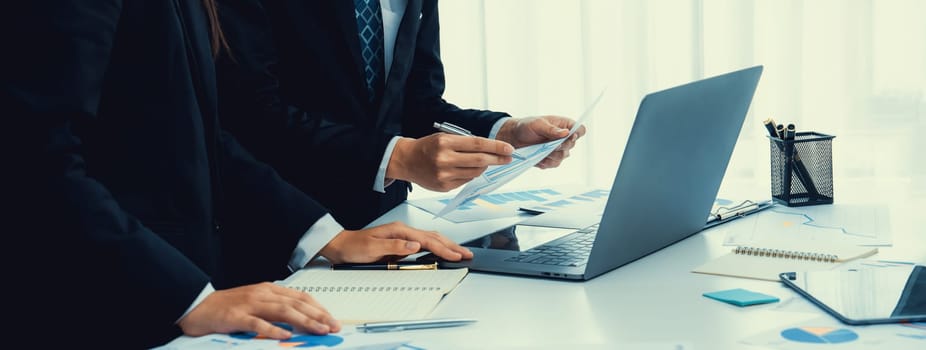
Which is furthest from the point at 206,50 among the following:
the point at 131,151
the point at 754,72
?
the point at 754,72

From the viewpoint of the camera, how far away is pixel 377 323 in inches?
39.2

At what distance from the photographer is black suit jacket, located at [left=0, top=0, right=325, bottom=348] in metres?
0.96

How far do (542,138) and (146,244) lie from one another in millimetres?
845

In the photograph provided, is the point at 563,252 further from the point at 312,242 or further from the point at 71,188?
the point at 71,188

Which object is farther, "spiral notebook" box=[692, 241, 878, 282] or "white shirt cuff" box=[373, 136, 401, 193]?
"white shirt cuff" box=[373, 136, 401, 193]

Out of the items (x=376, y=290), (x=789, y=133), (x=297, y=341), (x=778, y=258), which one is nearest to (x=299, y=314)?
(x=297, y=341)

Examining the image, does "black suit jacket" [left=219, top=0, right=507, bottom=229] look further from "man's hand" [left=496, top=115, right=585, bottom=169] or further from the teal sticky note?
the teal sticky note

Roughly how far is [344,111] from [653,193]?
709 mm

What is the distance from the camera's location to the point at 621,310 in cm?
104

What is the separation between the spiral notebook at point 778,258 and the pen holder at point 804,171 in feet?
1.09

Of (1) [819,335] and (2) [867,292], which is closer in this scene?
(1) [819,335]

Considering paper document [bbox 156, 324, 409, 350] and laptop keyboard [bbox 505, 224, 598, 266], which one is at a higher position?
paper document [bbox 156, 324, 409, 350]

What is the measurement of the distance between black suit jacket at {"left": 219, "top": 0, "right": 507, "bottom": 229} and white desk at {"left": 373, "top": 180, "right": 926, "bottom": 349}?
1.57ft

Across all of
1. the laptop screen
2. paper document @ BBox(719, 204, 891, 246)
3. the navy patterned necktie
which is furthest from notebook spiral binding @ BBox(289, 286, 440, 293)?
the navy patterned necktie
